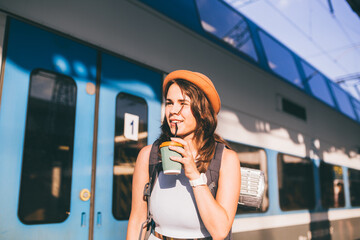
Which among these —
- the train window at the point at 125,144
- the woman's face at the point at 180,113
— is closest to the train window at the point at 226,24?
the train window at the point at 125,144

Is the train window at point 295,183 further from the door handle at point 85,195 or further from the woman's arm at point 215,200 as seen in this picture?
the woman's arm at point 215,200

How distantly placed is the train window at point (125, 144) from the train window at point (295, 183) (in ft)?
8.10

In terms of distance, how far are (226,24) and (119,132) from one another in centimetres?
200

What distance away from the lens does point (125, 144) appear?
2.34m

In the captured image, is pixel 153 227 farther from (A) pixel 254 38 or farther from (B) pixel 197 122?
(A) pixel 254 38

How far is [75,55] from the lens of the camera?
2.15m

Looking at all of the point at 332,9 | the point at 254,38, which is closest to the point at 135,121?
the point at 254,38

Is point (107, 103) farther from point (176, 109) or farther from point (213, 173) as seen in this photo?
point (213, 173)

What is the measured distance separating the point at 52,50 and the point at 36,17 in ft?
0.74

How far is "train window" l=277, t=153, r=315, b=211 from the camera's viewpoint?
166 inches

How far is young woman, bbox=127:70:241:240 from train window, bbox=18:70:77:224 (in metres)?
0.89

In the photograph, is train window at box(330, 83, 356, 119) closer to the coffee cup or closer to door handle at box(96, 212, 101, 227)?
door handle at box(96, 212, 101, 227)

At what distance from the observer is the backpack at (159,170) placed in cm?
116

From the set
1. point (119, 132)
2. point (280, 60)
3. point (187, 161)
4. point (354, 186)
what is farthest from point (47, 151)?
point (354, 186)
